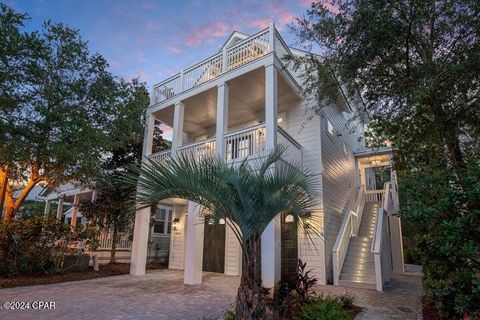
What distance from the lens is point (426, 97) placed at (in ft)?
18.2

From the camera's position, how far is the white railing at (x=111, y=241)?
13.8 metres

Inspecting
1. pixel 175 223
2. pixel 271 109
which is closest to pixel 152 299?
pixel 271 109

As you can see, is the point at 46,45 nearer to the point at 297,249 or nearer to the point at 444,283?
the point at 297,249

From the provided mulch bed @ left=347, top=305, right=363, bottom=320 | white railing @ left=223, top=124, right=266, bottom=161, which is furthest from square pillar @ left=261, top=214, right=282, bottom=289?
white railing @ left=223, top=124, right=266, bottom=161

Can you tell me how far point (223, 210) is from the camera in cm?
400

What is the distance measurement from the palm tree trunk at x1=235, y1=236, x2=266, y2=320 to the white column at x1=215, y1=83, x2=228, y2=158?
15.8 ft

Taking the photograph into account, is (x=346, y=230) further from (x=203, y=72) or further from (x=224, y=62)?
(x=203, y=72)

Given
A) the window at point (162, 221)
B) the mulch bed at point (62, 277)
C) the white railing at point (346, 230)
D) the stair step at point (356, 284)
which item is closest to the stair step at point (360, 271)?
the white railing at point (346, 230)

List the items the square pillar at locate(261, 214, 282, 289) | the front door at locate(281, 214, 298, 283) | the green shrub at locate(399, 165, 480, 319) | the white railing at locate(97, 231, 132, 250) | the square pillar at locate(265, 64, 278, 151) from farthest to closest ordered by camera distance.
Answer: the white railing at locate(97, 231, 132, 250) < the front door at locate(281, 214, 298, 283) < the square pillar at locate(265, 64, 278, 151) < the square pillar at locate(261, 214, 282, 289) < the green shrub at locate(399, 165, 480, 319)

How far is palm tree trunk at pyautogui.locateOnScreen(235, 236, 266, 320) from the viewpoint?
3.74 m

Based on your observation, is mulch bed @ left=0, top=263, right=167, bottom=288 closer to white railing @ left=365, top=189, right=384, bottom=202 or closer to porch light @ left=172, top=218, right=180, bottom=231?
porch light @ left=172, top=218, right=180, bottom=231

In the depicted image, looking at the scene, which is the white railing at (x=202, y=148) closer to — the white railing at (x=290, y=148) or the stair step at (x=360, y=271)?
the white railing at (x=290, y=148)

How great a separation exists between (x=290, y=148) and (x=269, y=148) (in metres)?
1.86

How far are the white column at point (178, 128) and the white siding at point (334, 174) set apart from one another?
5.18m
